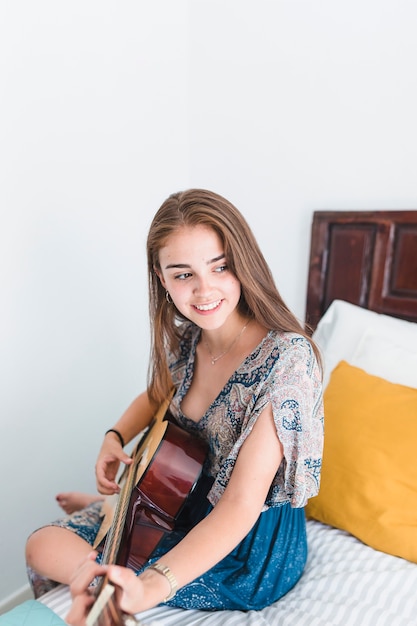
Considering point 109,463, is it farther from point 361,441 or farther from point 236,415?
point 361,441

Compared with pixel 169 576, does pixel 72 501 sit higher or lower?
lower

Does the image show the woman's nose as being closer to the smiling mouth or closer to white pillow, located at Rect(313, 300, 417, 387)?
the smiling mouth

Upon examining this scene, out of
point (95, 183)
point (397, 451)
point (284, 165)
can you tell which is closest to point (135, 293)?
point (95, 183)

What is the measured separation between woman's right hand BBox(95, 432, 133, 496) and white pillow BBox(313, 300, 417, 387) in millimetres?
570

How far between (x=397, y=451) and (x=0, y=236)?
110 centimetres

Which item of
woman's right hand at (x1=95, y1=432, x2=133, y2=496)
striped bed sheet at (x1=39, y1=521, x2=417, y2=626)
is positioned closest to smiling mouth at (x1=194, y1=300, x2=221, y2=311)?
woman's right hand at (x1=95, y1=432, x2=133, y2=496)

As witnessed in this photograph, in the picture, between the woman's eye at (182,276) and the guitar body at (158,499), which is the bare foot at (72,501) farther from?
the woman's eye at (182,276)

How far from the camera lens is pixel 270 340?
0.99 meters

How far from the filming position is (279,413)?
2.81 feet

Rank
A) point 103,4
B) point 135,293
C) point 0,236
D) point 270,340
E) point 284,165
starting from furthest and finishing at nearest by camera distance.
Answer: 1. point 135,293
2. point 284,165
3. point 103,4
4. point 0,236
5. point 270,340

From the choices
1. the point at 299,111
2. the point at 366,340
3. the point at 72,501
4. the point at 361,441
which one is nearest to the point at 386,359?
the point at 366,340

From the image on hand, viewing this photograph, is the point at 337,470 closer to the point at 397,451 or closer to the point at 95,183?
the point at 397,451

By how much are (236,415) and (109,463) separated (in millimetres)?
425

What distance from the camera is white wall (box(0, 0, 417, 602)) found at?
1294 millimetres
